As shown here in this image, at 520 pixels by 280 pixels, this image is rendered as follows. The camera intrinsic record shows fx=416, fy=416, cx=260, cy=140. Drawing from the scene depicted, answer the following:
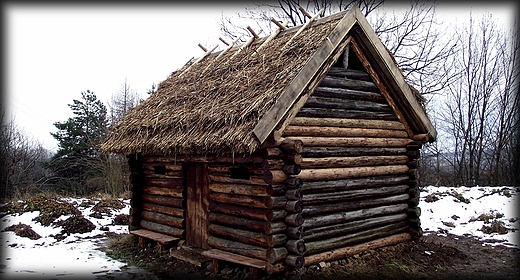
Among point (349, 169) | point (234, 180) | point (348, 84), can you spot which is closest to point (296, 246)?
point (234, 180)

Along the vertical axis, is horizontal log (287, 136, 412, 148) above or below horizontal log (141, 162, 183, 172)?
above

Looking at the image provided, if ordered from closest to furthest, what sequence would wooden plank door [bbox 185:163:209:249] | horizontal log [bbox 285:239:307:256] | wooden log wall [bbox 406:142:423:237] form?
1. horizontal log [bbox 285:239:307:256]
2. wooden plank door [bbox 185:163:209:249]
3. wooden log wall [bbox 406:142:423:237]

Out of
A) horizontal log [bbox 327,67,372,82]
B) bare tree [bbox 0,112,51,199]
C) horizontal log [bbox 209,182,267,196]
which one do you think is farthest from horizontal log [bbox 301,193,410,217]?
bare tree [bbox 0,112,51,199]

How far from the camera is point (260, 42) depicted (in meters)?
10.8

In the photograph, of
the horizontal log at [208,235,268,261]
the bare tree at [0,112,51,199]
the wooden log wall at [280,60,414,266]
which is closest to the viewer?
the horizontal log at [208,235,268,261]

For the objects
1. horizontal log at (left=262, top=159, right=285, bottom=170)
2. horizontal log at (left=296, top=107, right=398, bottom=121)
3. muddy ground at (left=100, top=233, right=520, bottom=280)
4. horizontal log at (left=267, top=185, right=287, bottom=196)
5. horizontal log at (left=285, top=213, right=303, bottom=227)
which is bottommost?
muddy ground at (left=100, top=233, right=520, bottom=280)

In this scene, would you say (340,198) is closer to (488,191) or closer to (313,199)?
(313,199)

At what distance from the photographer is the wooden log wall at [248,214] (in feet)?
23.8

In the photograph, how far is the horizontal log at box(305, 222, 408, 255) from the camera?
26.0 feet

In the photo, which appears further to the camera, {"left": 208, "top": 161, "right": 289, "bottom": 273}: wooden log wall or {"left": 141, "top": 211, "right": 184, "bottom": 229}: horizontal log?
{"left": 141, "top": 211, "right": 184, "bottom": 229}: horizontal log

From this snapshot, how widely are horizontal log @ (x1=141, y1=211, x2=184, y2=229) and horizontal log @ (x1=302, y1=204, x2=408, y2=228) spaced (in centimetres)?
324

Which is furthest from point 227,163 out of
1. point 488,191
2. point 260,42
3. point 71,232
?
point 488,191

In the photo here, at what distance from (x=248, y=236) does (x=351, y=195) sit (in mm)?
2402

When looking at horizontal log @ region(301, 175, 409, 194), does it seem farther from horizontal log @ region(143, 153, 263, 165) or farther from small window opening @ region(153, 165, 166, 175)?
small window opening @ region(153, 165, 166, 175)
